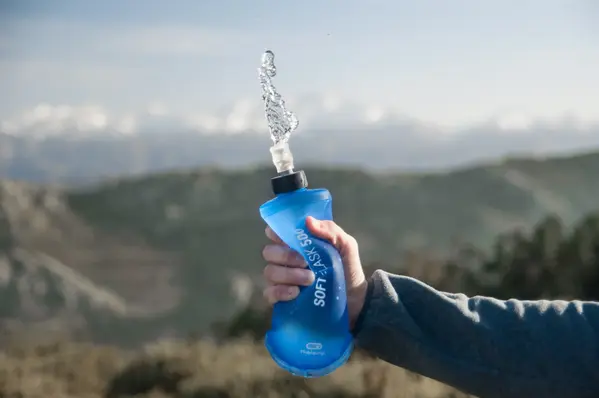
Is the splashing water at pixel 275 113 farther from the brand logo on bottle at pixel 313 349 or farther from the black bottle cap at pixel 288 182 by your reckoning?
the brand logo on bottle at pixel 313 349

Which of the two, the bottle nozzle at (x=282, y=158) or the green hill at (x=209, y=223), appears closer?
the bottle nozzle at (x=282, y=158)

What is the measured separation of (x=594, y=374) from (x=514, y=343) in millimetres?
112

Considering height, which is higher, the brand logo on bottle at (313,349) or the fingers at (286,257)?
the fingers at (286,257)

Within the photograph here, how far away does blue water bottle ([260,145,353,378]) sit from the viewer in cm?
93

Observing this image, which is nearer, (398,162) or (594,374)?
(594,374)

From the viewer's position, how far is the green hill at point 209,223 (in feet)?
15.4

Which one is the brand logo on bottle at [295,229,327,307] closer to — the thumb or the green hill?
A: the thumb

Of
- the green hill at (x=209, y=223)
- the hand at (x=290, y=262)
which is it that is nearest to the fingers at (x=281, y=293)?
the hand at (x=290, y=262)

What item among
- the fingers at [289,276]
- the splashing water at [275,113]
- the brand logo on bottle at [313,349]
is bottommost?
the brand logo on bottle at [313,349]

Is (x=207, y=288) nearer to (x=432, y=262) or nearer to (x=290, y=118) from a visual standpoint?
(x=432, y=262)

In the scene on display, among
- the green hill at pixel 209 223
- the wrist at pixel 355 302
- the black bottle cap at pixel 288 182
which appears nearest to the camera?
the black bottle cap at pixel 288 182

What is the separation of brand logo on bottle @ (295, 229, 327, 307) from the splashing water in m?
0.13

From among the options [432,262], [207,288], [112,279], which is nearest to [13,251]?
[112,279]

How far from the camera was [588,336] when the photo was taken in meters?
A: 1.02
